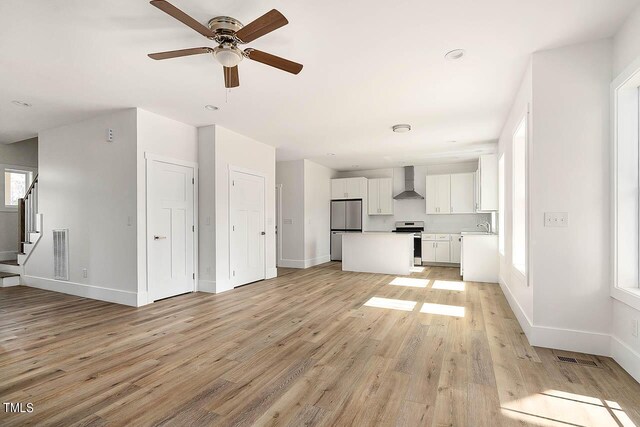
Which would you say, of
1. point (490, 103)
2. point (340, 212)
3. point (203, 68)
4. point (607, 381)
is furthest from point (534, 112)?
point (340, 212)

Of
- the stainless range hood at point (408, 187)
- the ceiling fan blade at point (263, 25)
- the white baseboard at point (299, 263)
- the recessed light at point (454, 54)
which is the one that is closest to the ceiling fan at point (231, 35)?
the ceiling fan blade at point (263, 25)

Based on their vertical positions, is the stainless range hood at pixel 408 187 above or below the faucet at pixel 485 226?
above

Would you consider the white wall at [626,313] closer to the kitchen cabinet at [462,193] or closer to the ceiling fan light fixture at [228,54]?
the ceiling fan light fixture at [228,54]

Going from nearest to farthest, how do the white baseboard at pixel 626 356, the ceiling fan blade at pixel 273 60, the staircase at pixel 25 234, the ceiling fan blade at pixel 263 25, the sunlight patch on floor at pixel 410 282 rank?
the ceiling fan blade at pixel 263 25 → the white baseboard at pixel 626 356 → the ceiling fan blade at pixel 273 60 → the staircase at pixel 25 234 → the sunlight patch on floor at pixel 410 282

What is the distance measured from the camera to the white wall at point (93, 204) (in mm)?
4277

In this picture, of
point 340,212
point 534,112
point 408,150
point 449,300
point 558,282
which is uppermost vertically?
point 408,150

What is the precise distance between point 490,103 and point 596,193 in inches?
73.3

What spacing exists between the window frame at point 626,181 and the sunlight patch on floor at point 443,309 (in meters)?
1.65

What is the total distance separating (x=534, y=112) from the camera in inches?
112

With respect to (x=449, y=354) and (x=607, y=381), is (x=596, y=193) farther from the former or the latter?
(x=449, y=354)

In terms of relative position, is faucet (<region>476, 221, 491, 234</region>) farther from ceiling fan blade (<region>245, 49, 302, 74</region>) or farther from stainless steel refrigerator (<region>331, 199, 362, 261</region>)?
ceiling fan blade (<region>245, 49, 302, 74</region>)

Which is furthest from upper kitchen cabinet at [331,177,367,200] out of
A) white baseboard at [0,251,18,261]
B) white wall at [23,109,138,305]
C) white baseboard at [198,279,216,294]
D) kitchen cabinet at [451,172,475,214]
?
white baseboard at [0,251,18,261]

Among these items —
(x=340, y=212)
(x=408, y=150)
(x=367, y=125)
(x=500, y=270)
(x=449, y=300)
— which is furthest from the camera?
(x=340, y=212)

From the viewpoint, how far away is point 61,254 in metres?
5.00
